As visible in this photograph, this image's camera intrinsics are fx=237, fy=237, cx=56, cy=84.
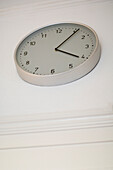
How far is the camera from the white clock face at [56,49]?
1.07 meters

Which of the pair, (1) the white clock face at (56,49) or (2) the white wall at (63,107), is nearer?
(2) the white wall at (63,107)

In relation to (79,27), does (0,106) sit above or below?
below

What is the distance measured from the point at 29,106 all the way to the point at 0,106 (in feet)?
0.44

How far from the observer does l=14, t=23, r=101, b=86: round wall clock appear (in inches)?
40.7

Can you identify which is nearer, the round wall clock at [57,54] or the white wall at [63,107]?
the white wall at [63,107]

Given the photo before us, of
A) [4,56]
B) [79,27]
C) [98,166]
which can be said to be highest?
[79,27]

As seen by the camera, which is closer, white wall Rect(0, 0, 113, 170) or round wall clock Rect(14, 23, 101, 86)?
white wall Rect(0, 0, 113, 170)

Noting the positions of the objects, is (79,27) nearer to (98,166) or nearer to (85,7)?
(85,7)

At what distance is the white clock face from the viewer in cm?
107

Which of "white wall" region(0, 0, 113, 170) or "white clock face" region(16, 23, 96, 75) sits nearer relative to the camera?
"white wall" region(0, 0, 113, 170)

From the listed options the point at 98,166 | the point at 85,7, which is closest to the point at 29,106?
the point at 98,166

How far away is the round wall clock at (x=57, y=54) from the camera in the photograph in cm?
103

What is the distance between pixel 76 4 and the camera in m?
1.36

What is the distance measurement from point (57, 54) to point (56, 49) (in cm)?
3
